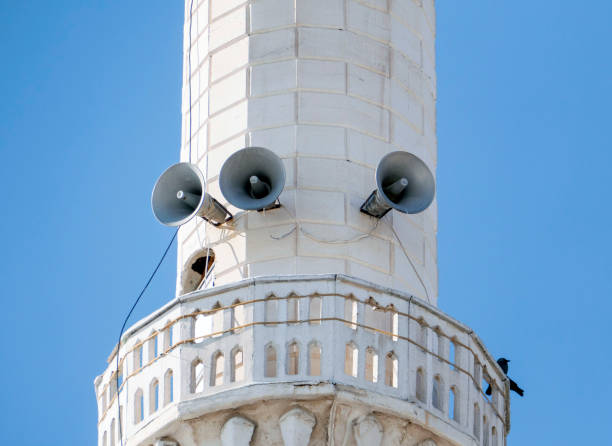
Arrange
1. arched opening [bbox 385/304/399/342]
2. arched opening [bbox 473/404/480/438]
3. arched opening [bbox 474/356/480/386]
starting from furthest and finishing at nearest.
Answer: arched opening [bbox 474/356/480/386] < arched opening [bbox 473/404/480/438] < arched opening [bbox 385/304/399/342]

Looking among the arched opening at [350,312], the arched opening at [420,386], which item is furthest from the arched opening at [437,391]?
the arched opening at [350,312]

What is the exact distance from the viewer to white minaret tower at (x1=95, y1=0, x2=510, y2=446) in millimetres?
22656

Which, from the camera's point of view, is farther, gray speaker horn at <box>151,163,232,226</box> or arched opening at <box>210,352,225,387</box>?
gray speaker horn at <box>151,163,232,226</box>

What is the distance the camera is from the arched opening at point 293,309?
2303 centimetres

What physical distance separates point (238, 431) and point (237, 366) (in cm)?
113

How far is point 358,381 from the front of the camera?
22.6m

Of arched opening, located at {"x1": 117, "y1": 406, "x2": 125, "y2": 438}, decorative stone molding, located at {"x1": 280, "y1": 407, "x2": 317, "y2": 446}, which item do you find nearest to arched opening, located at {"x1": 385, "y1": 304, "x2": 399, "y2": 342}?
decorative stone molding, located at {"x1": 280, "y1": 407, "x2": 317, "y2": 446}

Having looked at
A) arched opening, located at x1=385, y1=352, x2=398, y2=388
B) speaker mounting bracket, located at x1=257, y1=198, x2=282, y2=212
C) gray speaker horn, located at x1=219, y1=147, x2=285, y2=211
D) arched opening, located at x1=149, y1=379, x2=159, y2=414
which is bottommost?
arched opening, located at x1=149, y1=379, x2=159, y2=414

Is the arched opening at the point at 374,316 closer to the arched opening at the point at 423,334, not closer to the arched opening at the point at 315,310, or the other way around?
the arched opening at the point at 423,334

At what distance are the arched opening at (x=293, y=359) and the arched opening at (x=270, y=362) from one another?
0.18 metres

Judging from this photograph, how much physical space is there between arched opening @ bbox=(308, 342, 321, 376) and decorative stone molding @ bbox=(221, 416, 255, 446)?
34.8 inches

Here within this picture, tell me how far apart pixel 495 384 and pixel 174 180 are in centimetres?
452

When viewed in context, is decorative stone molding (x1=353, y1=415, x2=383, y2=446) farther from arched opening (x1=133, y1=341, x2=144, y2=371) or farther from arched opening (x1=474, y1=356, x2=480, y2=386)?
arched opening (x1=133, y1=341, x2=144, y2=371)

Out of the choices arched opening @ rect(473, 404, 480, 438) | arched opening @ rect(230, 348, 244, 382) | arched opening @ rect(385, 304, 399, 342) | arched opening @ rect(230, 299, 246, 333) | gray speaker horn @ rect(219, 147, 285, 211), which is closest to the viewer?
arched opening @ rect(230, 348, 244, 382)
